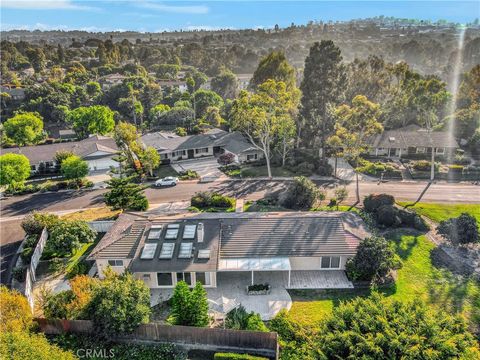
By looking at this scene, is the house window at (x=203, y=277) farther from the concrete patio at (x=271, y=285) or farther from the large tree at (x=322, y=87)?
the large tree at (x=322, y=87)

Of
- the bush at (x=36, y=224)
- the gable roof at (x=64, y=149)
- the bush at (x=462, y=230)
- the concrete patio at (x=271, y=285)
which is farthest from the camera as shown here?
the gable roof at (x=64, y=149)

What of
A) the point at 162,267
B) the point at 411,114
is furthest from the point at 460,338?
the point at 411,114

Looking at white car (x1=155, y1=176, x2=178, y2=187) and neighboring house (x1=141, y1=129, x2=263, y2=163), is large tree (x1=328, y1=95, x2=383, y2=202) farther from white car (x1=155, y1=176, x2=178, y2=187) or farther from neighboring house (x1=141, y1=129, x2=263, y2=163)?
white car (x1=155, y1=176, x2=178, y2=187)

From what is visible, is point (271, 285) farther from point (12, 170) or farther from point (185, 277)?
point (12, 170)

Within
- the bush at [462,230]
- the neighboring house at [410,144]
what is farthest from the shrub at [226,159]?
the bush at [462,230]

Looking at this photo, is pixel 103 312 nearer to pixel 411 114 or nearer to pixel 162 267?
pixel 162 267

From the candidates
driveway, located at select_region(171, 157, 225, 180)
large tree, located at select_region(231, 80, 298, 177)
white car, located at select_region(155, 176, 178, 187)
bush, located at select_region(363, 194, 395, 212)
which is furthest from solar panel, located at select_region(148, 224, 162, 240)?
bush, located at select_region(363, 194, 395, 212)

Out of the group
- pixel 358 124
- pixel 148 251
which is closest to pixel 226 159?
pixel 358 124
